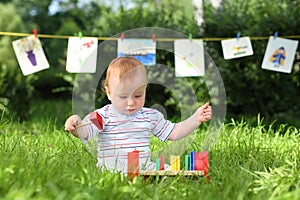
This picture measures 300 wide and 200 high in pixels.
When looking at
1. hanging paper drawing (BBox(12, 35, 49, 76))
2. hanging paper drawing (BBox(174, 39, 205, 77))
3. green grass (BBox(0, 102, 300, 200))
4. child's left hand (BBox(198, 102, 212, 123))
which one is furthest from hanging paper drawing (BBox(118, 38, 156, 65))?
child's left hand (BBox(198, 102, 212, 123))

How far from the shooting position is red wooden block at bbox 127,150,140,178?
260 centimetres

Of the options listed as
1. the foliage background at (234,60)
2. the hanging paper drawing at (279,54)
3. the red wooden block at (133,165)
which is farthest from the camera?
the foliage background at (234,60)

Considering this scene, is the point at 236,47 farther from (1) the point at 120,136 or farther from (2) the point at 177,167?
(2) the point at 177,167

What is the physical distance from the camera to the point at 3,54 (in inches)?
259

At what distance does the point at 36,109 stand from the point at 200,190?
16.8 feet

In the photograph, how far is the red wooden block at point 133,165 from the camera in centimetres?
260

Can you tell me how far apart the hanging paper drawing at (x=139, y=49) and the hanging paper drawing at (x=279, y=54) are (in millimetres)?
997

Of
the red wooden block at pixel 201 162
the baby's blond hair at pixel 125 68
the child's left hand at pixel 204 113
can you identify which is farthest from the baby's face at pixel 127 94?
the red wooden block at pixel 201 162

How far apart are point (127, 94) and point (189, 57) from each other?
90.6 inches

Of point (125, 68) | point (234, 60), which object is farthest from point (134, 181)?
point (234, 60)

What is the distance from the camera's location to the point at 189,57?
5145mm

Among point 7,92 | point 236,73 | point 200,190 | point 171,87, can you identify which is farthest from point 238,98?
point 200,190

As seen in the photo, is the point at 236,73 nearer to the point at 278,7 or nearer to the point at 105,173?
the point at 278,7

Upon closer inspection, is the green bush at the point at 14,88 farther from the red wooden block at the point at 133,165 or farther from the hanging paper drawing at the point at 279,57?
the red wooden block at the point at 133,165
